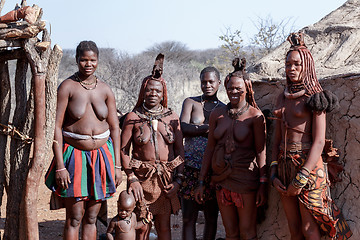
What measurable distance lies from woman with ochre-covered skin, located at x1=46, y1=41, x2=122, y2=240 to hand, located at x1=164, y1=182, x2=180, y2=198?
0.45m

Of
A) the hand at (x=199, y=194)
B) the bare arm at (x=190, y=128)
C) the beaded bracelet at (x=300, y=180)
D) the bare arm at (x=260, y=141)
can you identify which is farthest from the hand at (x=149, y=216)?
the beaded bracelet at (x=300, y=180)

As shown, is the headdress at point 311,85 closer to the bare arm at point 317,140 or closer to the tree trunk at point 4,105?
the bare arm at point 317,140

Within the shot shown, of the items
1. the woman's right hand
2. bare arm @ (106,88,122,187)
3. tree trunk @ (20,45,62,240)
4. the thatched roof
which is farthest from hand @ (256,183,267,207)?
tree trunk @ (20,45,62,240)

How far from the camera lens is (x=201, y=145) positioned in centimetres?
442

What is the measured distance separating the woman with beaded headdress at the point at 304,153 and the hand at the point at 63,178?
160 centimetres

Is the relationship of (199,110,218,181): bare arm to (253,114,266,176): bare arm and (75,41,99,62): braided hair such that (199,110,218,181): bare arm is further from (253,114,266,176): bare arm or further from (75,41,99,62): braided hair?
(75,41,99,62): braided hair

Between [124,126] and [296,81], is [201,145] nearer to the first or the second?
[124,126]

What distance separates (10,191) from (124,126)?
1.08 meters

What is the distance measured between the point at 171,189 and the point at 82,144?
2.73 feet

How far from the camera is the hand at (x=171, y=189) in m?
4.02

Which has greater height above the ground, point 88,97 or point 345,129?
point 88,97

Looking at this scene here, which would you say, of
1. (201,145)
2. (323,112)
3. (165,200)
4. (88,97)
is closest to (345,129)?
(323,112)

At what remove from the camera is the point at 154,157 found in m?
4.02

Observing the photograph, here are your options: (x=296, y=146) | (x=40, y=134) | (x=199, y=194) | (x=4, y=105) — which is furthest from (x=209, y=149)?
(x=4, y=105)
